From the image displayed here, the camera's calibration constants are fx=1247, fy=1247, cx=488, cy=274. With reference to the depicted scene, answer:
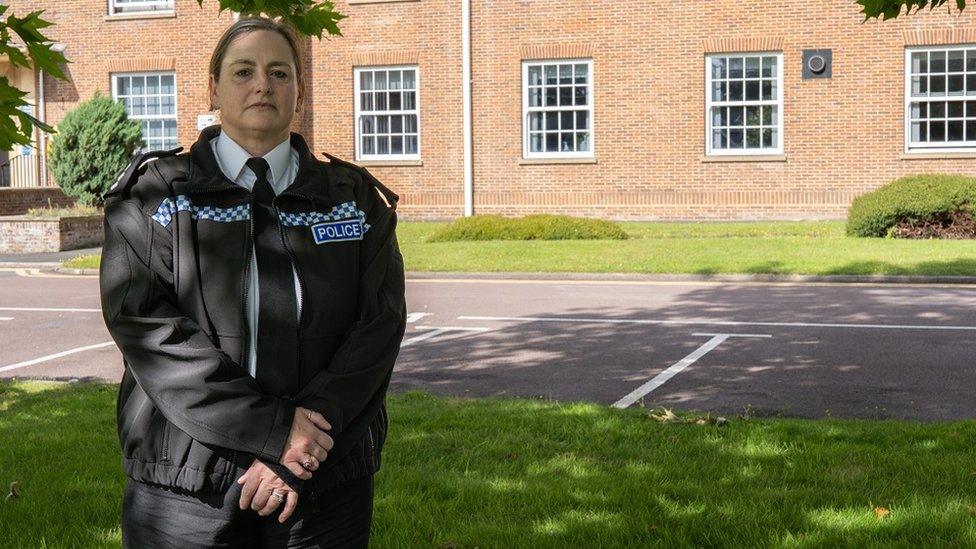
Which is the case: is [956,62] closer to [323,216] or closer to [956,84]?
[956,84]

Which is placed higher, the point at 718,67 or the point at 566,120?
the point at 718,67

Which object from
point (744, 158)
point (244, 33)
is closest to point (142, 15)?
point (744, 158)

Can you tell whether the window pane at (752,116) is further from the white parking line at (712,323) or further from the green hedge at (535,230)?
the white parking line at (712,323)

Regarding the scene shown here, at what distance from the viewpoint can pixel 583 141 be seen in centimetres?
2706

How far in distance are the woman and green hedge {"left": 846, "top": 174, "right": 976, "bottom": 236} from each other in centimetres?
1907

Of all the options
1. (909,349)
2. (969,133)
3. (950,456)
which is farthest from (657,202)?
(950,456)

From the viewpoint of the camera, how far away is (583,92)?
2695 centimetres

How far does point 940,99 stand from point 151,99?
17.9 metres

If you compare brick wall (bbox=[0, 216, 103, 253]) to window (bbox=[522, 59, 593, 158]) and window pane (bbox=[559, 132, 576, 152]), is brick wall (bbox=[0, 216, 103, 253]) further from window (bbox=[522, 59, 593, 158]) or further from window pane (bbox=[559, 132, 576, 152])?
window pane (bbox=[559, 132, 576, 152])

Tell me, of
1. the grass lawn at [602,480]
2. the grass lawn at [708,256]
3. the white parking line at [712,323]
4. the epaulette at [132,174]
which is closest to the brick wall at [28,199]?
the grass lawn at [708,256]

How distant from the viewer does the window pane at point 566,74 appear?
27.0 metres

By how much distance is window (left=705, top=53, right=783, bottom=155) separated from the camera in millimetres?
25891

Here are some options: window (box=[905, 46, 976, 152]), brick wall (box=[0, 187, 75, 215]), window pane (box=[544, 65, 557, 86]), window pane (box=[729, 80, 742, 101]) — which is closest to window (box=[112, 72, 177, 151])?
brick wall (box=[0, 187, 75, 215])

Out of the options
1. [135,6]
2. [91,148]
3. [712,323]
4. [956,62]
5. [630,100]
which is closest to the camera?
[712,323]
